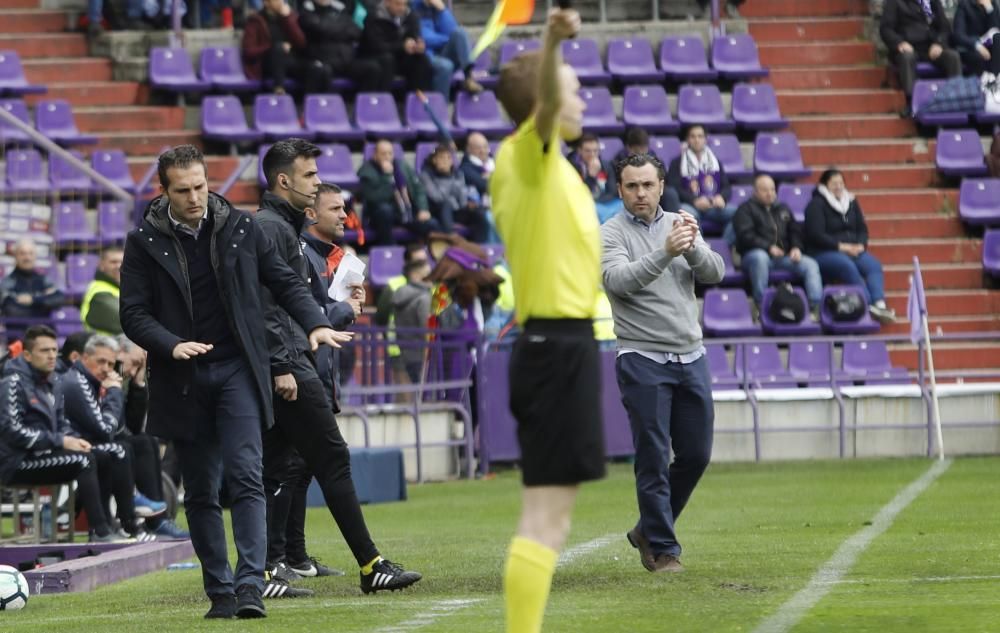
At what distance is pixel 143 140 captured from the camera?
24688 mm

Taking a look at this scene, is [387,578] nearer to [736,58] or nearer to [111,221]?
[111,221]

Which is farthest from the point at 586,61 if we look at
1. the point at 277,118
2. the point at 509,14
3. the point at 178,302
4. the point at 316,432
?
the point at 509,14

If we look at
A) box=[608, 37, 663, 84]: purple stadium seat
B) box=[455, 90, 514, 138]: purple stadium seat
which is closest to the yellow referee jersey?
box=[455, 90, 514, 138]: purple stadium seat

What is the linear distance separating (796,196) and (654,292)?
13988 millimetres

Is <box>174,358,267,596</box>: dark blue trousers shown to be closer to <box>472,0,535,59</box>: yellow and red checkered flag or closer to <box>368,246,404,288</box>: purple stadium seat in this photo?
<box>472,0,535,59</box>: yellow and red checkered flag

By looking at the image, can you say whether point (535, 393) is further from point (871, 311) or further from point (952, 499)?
point (871, 311)

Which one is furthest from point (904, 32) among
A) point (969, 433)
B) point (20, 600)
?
point (20, 600)

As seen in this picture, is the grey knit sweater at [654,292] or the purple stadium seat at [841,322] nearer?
the grey knit sweater at [654,292]

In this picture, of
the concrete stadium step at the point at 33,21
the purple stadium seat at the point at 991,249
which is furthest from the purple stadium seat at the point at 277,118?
the purple stadium seat at the point at 991,249

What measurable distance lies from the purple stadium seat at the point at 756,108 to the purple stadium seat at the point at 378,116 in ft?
13.5

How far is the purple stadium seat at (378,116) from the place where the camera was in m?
24.4

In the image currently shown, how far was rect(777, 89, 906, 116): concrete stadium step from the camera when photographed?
2573cm

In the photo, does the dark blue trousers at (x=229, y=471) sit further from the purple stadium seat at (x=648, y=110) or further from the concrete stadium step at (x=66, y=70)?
the concrete stadium step at (x=66, y=70)

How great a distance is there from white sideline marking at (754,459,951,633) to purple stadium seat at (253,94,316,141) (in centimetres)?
1082
